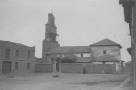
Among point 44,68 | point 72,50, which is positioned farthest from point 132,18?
point 72,50

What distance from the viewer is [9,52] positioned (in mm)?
38906

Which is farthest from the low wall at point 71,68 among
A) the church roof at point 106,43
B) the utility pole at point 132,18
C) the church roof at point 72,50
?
the utility pole at point 132,18

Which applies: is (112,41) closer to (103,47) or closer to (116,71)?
(103,47)

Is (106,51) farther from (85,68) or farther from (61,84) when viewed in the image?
(61,84)

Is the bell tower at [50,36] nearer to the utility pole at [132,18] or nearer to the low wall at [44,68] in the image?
the low wall at [44,68]

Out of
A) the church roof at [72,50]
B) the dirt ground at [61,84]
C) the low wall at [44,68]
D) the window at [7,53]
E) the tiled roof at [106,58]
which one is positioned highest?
the church roof at [72,50]

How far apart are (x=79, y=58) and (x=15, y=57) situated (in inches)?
771

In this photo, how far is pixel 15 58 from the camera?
4012 cm

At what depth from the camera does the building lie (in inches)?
1468

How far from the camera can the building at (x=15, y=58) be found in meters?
37.3

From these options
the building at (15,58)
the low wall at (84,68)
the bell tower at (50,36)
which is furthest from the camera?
the bell tower at (50,36)

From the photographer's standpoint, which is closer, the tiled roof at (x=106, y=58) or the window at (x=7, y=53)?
the window at (x=7, y=53)

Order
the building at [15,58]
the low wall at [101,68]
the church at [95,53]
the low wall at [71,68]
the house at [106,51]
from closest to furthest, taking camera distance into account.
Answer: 1. the building at [15,58]
2. the low wall at [101,68]
3. the low wall at [71,68]
4. the church at [95,53]
5. the house at [106,51]

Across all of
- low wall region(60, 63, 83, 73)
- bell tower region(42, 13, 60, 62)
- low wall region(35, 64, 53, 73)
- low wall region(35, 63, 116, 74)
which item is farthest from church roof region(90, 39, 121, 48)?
bell tower region(42, 13, 60, 62)
